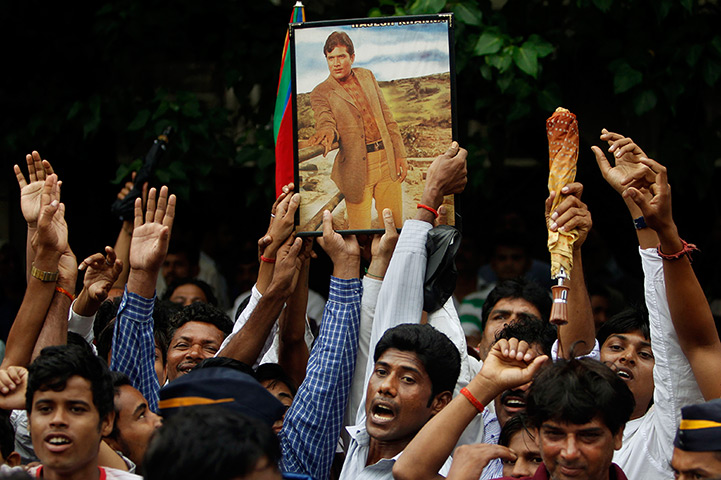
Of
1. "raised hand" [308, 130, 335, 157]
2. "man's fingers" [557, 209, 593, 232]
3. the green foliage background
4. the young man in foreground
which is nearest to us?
the young man in foreground

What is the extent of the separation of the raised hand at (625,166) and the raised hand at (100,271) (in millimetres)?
2264

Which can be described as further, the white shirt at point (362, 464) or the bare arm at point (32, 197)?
the bare arm at point (32, 197)

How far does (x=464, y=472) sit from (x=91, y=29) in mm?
4795

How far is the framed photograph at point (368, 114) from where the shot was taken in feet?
13.3

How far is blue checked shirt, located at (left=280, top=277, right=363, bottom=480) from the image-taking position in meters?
3.72

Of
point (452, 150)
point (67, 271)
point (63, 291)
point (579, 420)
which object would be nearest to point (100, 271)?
point (67, 271)

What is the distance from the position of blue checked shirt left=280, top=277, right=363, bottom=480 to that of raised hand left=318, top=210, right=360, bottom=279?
165 millimetres

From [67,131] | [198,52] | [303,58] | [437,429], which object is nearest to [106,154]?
[67,131]

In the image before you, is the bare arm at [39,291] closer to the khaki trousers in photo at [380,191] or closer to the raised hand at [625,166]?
the khaki trousers in photo at [380,191]

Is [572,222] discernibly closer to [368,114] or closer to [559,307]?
[559,307]

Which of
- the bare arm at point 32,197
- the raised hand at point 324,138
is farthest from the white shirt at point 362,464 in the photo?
the bare arm at point 32,197

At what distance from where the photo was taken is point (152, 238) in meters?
4.21

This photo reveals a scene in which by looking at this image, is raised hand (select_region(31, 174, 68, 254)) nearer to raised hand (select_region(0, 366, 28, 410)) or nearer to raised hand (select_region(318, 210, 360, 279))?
raised hand (select_region(0, 366, 28, 410))

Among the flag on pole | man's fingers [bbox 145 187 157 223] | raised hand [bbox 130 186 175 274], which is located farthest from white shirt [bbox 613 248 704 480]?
man's fingers [bbox 145 187 157 223]
